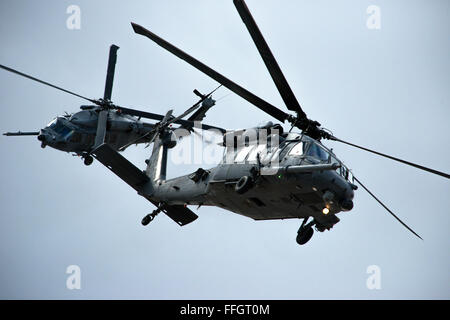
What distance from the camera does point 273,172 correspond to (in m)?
17.2

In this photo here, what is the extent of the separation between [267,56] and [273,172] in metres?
3.39

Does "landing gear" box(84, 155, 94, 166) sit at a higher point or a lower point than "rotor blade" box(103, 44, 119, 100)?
lower

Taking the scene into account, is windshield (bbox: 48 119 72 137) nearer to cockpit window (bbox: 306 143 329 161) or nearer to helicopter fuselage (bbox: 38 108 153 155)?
helicopter fuselage (bbox: 38 108 153 155)

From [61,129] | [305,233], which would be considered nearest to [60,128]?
[61,129]

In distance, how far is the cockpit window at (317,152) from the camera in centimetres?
1745

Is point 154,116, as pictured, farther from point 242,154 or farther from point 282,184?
point 282,184

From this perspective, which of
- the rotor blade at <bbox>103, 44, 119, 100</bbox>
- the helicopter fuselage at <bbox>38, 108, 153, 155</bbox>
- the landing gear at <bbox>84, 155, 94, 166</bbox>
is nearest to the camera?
the rotor blade at <bbox>103, 44, 119, 100</bbox>

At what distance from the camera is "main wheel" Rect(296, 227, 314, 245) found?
61.8 ft

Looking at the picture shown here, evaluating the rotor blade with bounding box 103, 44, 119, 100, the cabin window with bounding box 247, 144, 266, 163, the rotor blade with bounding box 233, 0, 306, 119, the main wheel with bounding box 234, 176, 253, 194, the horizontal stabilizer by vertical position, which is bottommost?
the main wheel with bounding box 234, 176, 253, 194

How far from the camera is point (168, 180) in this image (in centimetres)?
2212

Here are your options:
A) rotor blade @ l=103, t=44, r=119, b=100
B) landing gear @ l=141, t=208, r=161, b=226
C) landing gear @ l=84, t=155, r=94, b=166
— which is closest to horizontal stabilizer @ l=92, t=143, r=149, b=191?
landing gear @ l=141, t=208, r=161, b=226
